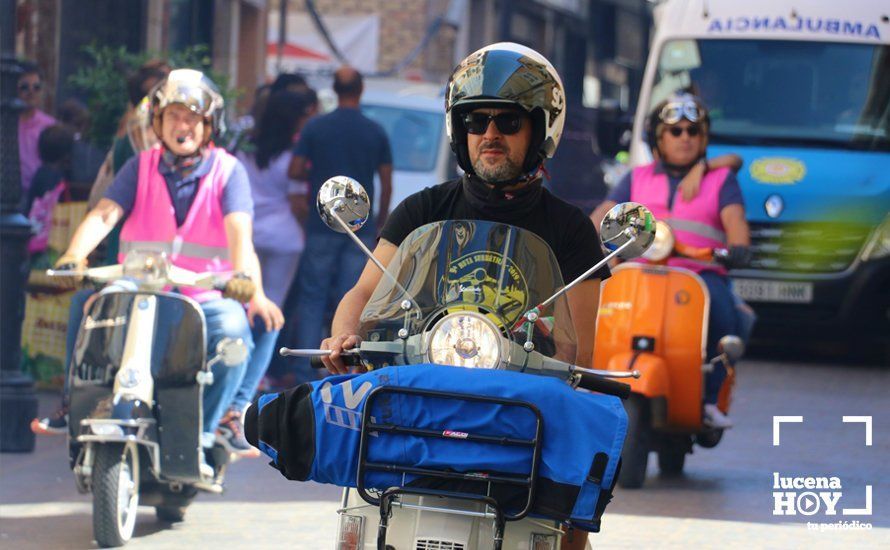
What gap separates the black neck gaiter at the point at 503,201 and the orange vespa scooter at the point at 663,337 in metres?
4.11

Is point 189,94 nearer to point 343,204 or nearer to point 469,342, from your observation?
point 343,204

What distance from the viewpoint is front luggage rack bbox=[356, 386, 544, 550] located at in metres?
3.96

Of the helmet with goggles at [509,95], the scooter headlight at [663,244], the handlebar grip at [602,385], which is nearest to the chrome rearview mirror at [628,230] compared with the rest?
the handlebar grip at [602,385]

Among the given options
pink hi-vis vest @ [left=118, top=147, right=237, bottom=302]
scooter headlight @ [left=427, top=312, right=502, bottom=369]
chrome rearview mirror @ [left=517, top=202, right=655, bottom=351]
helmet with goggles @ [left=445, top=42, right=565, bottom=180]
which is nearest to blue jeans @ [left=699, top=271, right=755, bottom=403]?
pink hi-vis vest @ [left=118, top=147, right=237, bottom=302]

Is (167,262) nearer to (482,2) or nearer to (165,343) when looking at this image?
(165,343)

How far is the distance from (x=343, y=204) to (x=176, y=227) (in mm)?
3329

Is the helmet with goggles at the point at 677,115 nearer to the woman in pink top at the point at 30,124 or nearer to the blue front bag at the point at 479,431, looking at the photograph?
the woman in pink top at the point at 30,124

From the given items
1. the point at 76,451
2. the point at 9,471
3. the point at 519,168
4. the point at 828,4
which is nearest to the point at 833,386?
the point at 828,4

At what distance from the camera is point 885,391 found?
44.1ft

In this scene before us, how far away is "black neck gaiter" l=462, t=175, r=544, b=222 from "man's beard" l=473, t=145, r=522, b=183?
0.06 m

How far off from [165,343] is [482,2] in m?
30.5

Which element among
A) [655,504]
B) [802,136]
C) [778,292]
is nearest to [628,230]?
[655,504]

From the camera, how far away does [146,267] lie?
743cm

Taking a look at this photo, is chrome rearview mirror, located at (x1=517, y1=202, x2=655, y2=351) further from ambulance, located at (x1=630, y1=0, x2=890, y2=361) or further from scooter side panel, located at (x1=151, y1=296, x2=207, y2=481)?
ambulance, located at (x1=630, y1=0, x2=890, y2=361)
